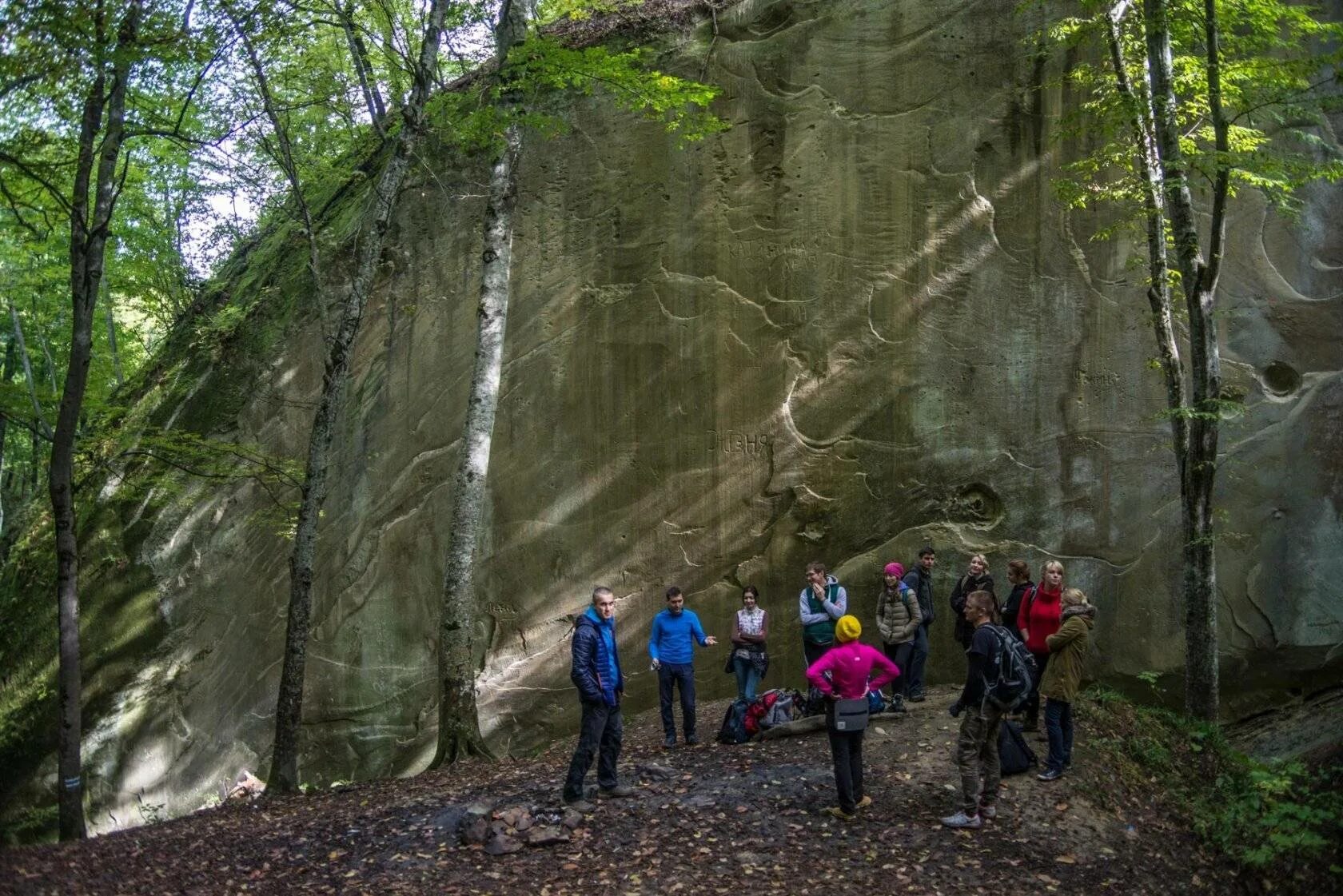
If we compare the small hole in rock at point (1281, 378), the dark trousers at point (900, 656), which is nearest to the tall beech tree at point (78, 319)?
the dark trousers at point (900, 656)

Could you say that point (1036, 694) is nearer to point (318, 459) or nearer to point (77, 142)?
point (318, 459)

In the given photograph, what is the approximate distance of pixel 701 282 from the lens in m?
12.9

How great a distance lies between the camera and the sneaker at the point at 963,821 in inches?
280

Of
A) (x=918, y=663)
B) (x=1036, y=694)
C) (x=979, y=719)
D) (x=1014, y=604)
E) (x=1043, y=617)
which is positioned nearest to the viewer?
(x=979, y=719)

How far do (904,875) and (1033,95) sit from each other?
31.8 ft

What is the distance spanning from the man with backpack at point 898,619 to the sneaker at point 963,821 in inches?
94.7

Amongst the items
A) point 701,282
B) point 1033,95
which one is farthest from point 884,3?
point 701,282

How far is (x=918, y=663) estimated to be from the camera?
991cm

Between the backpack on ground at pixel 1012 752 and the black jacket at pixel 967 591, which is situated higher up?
the black jacket at pixel 967 591

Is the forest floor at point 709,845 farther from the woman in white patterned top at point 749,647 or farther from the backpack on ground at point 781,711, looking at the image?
the woman in white patterned top at point 749,647

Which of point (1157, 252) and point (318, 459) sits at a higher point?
point (1157, 252)

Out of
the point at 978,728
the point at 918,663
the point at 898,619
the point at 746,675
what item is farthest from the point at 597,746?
the point at 918,663

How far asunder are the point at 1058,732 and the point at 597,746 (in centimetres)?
349

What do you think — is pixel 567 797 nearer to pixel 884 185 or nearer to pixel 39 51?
pixel 39 51
